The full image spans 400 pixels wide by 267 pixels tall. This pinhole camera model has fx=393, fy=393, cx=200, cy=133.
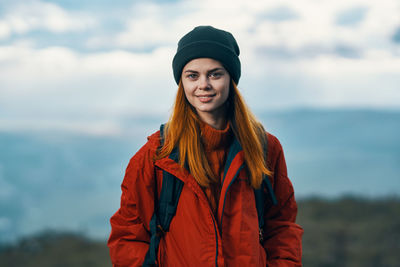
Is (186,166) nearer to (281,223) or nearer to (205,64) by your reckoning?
(205,64)

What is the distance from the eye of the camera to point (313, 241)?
12.5m

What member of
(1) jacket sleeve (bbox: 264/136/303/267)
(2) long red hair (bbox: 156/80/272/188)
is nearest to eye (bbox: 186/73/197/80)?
(2) long red hair (bbox: 156/80/272/188)

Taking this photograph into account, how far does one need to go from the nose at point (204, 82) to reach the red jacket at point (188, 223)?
0.52 meters

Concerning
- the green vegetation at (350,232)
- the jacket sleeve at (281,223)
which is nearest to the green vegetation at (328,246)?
the green vegetation at (350,232)

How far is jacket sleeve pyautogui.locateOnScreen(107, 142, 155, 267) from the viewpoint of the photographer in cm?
275

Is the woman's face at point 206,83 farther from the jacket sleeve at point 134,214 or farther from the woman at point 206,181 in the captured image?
the jacket sleeve at point 134,214

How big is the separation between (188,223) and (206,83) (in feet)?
3.22

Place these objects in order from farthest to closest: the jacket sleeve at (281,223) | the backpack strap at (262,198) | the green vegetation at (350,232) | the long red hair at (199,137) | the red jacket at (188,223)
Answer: the green vegetation at (350,232), the jacket sleeve at (281,223), the backpack strap at (262,198), the long red hair at (199,137), the red jacket at (188,223)

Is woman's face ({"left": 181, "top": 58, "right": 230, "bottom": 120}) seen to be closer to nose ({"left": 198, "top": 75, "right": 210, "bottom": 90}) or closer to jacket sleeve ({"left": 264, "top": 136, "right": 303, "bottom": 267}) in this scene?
nose ({"left": 198, "top": 75, "right": 210, "bottom": 90})

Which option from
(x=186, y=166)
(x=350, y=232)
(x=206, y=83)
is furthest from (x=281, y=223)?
(x=350, y=232)

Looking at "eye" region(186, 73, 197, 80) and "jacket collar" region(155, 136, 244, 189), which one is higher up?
"eye" region(186, 73, 197, 80)

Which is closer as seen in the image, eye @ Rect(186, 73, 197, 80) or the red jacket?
the red jacket

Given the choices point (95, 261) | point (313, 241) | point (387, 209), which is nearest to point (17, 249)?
point (95, 261)

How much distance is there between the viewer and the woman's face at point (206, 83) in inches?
111
